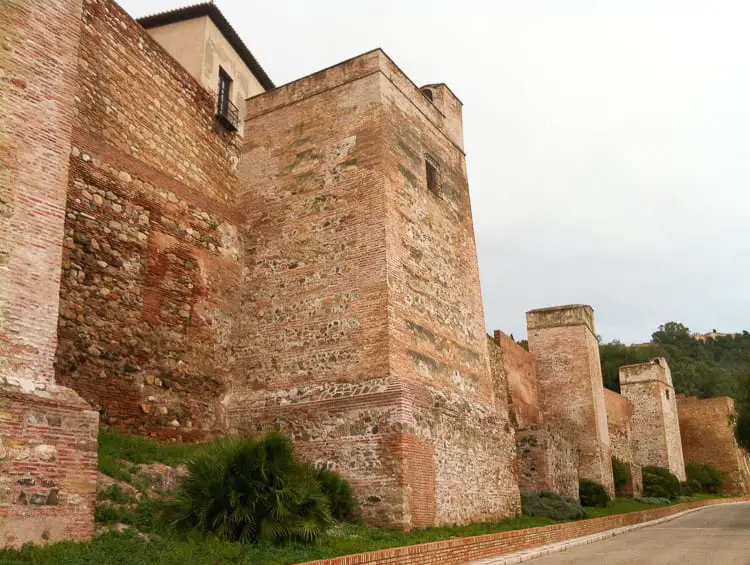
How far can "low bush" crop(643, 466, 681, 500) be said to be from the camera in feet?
96.8

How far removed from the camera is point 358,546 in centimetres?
799

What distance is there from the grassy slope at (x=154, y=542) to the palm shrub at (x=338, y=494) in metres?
0.34

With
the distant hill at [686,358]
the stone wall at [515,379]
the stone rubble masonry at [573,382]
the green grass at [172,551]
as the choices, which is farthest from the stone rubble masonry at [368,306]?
the distant hill at [686,358]

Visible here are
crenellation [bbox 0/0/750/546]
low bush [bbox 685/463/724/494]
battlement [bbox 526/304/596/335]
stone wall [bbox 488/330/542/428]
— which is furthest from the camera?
low bush [bbox 685/463/724/494]

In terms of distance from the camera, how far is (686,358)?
229 ft

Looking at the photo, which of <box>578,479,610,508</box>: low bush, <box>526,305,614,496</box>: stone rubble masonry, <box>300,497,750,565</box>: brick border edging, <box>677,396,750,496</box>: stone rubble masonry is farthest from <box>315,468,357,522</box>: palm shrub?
<box>677,396,750,496</box>: stone rubble masonry

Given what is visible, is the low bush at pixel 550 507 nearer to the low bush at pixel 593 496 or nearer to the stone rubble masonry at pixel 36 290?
the low bush at pixel 593 496

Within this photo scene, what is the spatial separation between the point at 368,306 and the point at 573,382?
15980mm

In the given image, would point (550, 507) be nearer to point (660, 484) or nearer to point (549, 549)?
point (549, 549)

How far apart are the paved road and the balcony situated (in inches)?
376

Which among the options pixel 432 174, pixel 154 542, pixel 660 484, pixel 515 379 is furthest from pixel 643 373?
pixel 154 542

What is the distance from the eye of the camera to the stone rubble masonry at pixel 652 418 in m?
34.9

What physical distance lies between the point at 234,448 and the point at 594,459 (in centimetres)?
1883

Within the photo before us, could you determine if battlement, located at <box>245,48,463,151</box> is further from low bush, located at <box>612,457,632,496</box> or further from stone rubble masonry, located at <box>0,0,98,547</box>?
low bush, located at <box>612,457,632,496</box>
